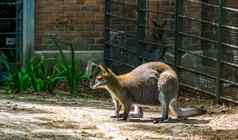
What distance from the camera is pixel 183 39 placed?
13.9 m

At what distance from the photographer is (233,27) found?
12.7 meters

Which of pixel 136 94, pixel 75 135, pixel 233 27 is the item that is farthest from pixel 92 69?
pixel 233 27

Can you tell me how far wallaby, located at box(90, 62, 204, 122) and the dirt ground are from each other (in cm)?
22

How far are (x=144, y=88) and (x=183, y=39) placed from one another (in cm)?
274

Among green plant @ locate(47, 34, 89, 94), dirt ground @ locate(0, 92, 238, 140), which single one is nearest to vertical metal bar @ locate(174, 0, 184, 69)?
dirt ground @ locate(0, 92, 238, 140)

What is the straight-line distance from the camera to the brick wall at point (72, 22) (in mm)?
15328

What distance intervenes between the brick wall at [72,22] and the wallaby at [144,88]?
4172 mm

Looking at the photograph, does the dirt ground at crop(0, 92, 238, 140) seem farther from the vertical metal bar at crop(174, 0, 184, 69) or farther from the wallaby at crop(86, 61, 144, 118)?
the vertical metal bar at crop(174, 0, 184, 69)

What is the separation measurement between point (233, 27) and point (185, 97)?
5.27 feet

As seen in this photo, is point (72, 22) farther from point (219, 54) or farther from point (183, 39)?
point (219, 54)

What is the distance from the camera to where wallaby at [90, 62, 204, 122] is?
1124cm

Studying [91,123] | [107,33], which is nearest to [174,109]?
[91,123]

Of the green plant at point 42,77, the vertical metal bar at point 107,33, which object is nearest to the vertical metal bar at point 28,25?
the green plant at point 42,77

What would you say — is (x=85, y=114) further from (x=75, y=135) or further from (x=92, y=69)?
(x=75, y=135)
